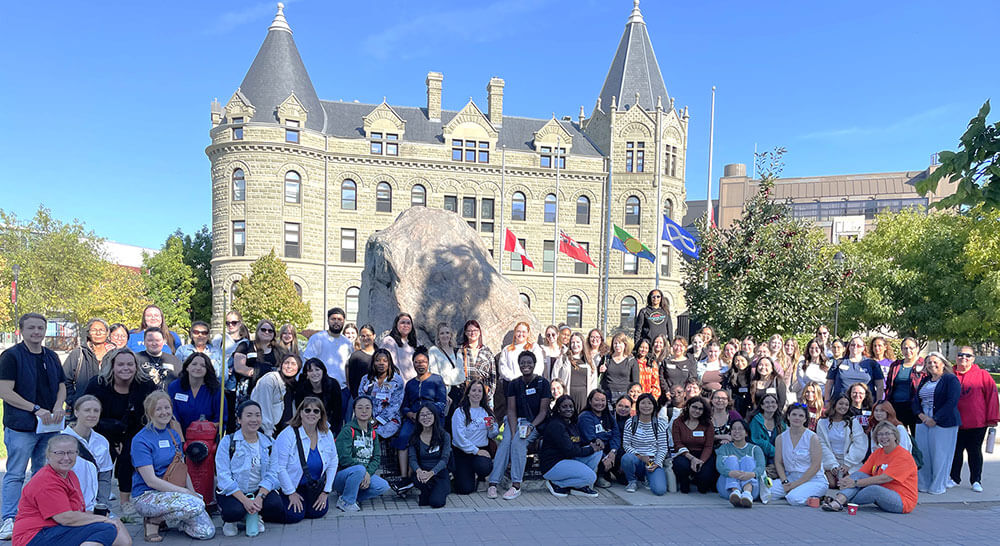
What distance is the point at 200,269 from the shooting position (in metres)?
44.1

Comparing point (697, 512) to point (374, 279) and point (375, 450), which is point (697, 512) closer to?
point (375, 450)

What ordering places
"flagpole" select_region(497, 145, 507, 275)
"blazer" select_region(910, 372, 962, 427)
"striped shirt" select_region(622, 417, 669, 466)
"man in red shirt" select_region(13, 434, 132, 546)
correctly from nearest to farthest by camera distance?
"man in red shirt" select_region(13, 434, 132, 546)
"striped shirt" select_region(622, 417, 669, 466)
"blazer" select_region(910, 372, 962, 427)
"flagpole" select_region(497, 145, 507, 275)

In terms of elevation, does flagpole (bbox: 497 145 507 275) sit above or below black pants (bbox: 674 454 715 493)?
above

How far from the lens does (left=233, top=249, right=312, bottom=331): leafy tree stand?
31484 millimetres

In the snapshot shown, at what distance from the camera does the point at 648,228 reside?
39.8 metres

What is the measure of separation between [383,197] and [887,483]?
109 feet

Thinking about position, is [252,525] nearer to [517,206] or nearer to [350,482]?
[350,482]

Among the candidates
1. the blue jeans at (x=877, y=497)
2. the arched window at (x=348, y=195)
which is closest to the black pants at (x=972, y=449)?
the blue jeans at (x=877, y=497)

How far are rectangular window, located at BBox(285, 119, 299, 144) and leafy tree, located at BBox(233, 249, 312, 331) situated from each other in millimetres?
7145

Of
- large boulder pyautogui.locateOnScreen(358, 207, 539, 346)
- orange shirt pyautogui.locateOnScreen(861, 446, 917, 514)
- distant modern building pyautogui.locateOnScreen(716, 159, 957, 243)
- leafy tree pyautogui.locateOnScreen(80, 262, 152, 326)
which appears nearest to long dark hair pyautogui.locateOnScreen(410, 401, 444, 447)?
large boulder pyautogui.locateOnScreen(358, 207, 539, 346)

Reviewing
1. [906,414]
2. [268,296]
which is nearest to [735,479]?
[906,414]

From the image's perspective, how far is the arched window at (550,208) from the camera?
40.0m

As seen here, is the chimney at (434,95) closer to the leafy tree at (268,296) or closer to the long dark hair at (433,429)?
the leafy tree at (268,296)

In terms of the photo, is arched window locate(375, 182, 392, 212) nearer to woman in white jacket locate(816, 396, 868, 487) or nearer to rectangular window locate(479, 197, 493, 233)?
rectangular window locate(479, 197, 493, 233)
